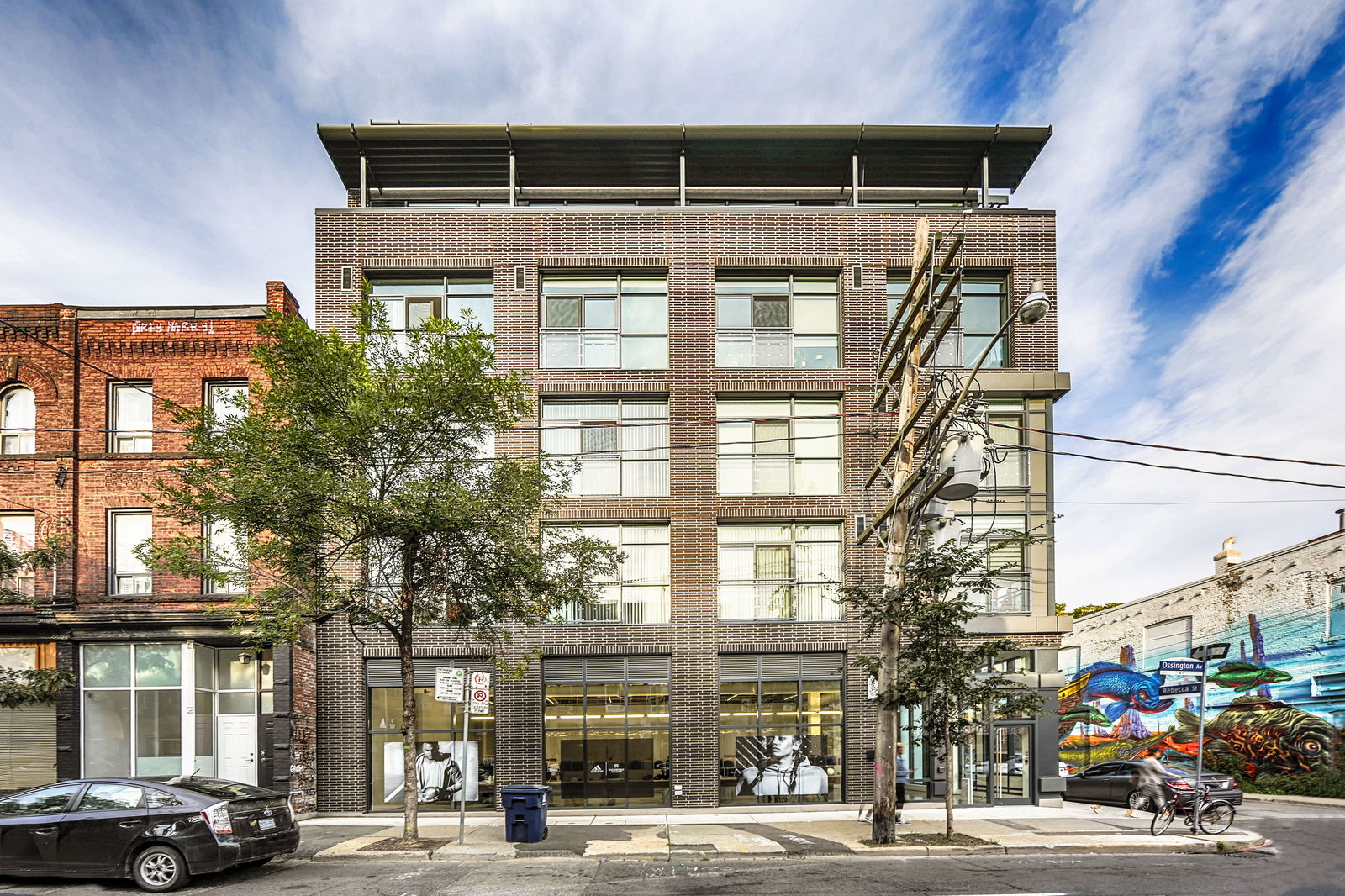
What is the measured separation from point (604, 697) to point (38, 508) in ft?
41.0

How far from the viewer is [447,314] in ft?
60.1

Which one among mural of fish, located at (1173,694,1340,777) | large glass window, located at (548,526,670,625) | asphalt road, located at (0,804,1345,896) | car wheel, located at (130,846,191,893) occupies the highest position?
large glass window, located at (548,526,670,625)

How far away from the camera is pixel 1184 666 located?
1420 cm

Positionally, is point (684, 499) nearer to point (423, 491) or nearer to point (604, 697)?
point (604, 697)

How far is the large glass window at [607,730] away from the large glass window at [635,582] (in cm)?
94

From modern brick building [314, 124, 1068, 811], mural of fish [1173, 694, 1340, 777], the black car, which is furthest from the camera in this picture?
mural of fish [1173, 694, 1340, 777]

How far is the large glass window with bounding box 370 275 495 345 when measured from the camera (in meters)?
18.3

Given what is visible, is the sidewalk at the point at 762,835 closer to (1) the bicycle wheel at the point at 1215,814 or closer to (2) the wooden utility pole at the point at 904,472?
(1) the bicycle wheel at the point at 1215,814

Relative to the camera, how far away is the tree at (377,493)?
1210cm

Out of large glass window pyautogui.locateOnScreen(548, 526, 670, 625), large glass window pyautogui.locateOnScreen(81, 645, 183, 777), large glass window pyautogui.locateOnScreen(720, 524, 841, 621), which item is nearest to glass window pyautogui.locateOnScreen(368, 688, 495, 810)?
large glass window pyautogui.locateOnScreen(548, 526, 670, 625)

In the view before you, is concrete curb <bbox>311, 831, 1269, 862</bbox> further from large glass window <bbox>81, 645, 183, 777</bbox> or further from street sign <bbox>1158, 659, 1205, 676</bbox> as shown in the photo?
large glass window <bbox>81, 645, 183, 777</bbox>

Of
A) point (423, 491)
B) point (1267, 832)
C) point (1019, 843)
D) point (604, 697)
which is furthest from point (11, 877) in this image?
point (1267, 832)

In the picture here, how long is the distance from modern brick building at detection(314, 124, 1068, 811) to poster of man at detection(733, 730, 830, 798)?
0.05 m

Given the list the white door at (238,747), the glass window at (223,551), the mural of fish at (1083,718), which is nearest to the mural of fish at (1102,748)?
the mural of fish at (1083,718)
